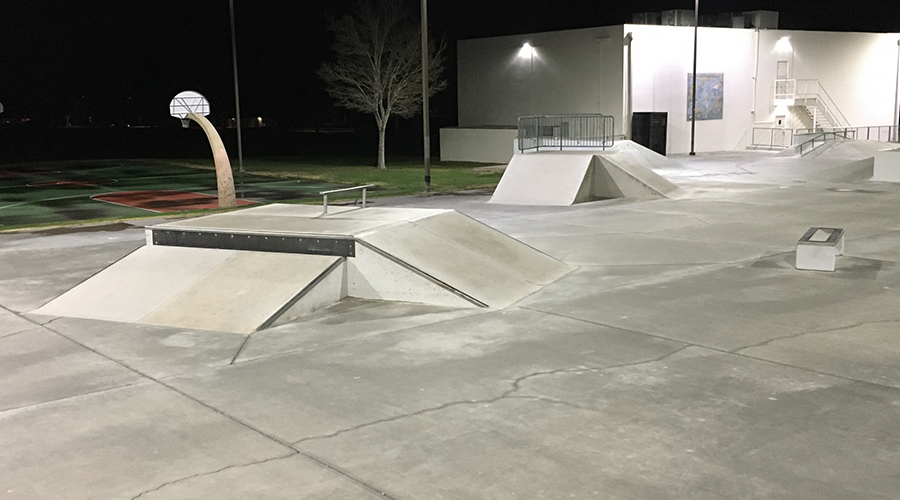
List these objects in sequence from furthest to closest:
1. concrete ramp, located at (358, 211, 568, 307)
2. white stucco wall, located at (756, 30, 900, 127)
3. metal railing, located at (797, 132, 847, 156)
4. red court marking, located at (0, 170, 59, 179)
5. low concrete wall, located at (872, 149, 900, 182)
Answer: white stucco wall, located at (756, 30, 900, 127) → metal railing, located at (797, 132, 847, 156) → red court marking, located at (0, 170, 59, 179) → low concrete wall, located at (872, 149, 900, 182) → concrete ramp, located at (358, 211, 568, 307)

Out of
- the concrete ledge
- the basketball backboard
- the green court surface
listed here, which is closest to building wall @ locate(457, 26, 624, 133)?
the green court surface

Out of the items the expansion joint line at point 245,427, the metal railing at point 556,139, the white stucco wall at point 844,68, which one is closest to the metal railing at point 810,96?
the white stucco wall at point 844,68

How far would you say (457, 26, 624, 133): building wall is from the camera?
3994cm

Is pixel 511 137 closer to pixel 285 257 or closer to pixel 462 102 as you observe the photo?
pixel 462 102

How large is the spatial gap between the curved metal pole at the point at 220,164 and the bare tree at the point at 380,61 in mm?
17661

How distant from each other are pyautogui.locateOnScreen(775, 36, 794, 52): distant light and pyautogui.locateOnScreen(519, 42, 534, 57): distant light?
14.0m

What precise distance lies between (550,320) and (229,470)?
15.7 feet

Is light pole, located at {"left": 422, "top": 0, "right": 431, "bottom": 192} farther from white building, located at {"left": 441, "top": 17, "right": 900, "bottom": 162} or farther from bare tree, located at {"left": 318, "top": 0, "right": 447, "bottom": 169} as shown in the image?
white building, located at {"left": 441, "top": 17, "right": 900, "bottom": 162}

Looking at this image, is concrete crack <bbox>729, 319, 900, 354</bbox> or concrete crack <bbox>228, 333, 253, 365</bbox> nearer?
concrete crack <bbox>228, 333, 253, 365</bbox>

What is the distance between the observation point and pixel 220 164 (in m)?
21.5

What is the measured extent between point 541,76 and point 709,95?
350 inches

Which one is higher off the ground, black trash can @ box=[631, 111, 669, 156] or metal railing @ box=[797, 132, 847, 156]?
black trash can @ box=[631, 111, 669, 156]

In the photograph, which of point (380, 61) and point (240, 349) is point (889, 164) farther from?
point (240, 349)

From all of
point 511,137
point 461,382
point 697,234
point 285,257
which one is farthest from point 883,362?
point 511,137
